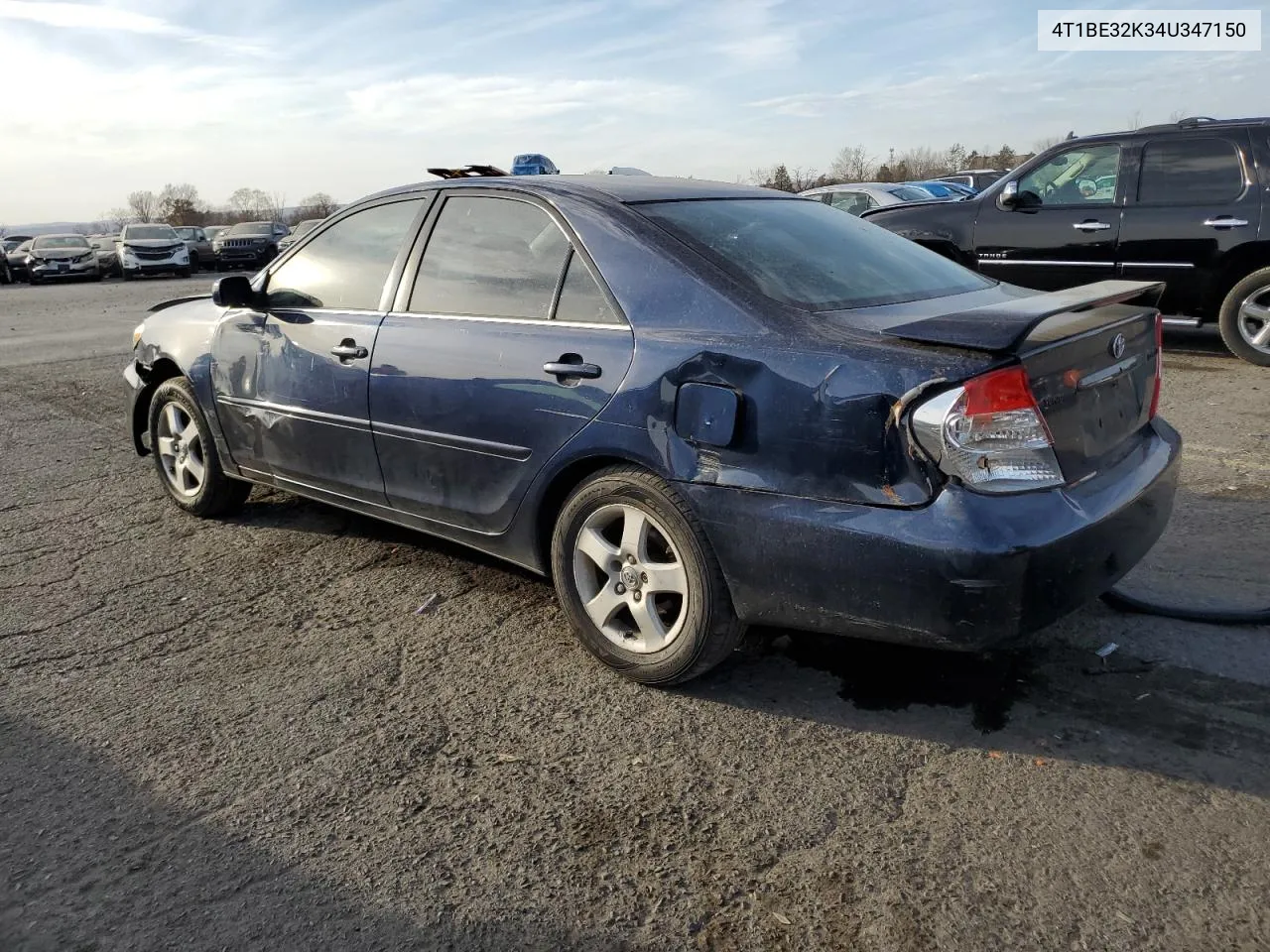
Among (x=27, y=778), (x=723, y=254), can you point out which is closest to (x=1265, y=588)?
(x=723, y=254)

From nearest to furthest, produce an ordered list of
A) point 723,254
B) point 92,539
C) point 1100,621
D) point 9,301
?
point 723,254
point 1100,621
point 92,539
point 9,301

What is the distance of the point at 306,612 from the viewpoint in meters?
3.86

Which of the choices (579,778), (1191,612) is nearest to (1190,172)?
(1191,612)

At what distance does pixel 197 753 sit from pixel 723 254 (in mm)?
2171

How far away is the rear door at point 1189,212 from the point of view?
24.9ft

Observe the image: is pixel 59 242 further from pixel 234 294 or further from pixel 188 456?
pixel 234 294

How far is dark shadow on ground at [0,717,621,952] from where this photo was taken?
214cm

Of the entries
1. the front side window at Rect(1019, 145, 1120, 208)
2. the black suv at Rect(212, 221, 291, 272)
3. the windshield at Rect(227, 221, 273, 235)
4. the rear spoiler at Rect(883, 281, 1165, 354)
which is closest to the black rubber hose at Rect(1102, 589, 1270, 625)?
the rear spoiler at Rect(883, 281, 1165, 354)

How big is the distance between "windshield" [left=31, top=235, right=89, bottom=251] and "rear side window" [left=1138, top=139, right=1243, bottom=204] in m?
28.3

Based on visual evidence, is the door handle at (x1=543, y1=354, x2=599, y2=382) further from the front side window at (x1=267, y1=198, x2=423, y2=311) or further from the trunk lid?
the front side window at (x1=267, y1=198, x2=423, y2=311)

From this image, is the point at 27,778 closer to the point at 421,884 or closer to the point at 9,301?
the point at 421,884

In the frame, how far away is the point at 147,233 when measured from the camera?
28.7m

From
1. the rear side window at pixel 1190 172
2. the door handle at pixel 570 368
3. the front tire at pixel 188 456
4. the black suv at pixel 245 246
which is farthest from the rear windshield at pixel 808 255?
the black suv at pixel 245 246

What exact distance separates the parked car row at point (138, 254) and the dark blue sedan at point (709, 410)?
923 inches
